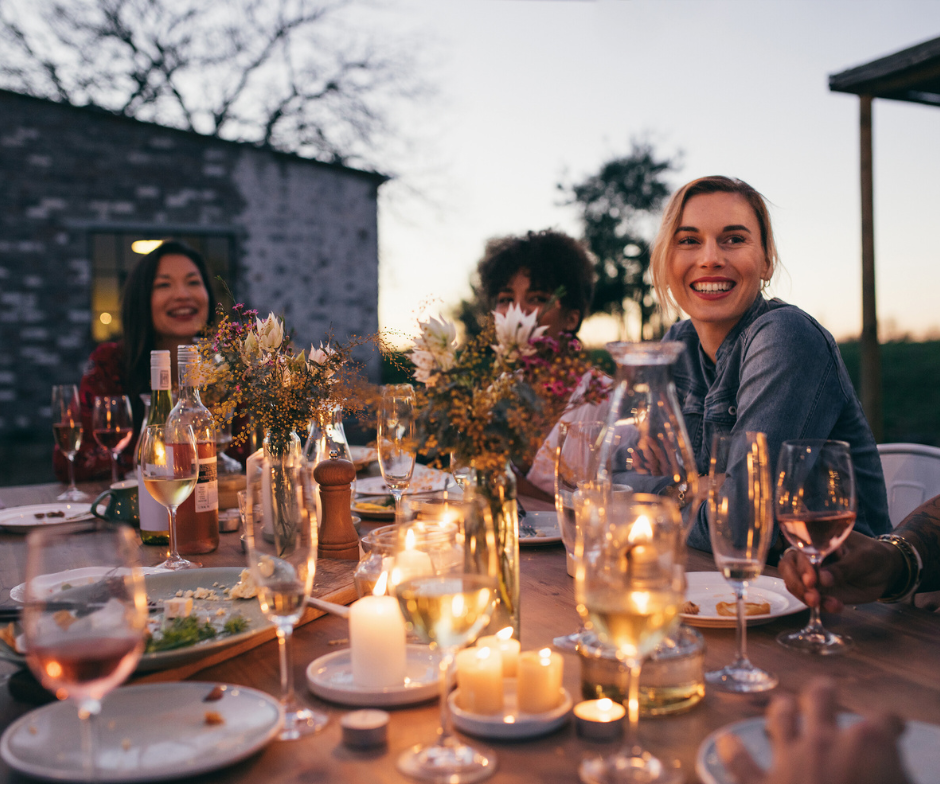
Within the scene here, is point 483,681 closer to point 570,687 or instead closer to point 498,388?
point 570,687

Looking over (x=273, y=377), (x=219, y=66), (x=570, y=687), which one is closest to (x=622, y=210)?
(x=219, y=66)

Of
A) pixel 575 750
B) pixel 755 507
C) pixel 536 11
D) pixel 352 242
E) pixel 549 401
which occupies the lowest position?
pixel 575 750

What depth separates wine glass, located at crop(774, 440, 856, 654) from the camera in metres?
1.17

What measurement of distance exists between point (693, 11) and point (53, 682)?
6247 mm

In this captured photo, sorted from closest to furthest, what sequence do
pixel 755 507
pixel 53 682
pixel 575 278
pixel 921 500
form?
1. pixel 53 682
2. pixel 755 507
3. pixel 921 500
4. pixel 575 278

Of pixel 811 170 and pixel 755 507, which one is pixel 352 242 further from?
pixel 755 507

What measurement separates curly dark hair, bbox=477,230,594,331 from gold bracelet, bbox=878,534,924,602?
203 centimetres

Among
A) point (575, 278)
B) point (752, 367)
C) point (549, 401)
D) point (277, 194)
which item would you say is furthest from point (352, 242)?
point (549, 401)

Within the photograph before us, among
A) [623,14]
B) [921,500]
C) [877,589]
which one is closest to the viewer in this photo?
[877,589]

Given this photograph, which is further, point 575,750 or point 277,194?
point 277,194

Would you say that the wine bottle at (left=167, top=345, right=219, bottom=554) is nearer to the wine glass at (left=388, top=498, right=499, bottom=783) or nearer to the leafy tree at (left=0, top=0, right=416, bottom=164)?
the wine glass at (left=388, top=498, right=499, bottom=783)

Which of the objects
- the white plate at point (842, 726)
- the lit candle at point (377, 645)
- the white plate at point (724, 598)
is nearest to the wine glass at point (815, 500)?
the white plate at point (724, 598)

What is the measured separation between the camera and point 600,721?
33.4 inches

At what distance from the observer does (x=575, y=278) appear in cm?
332
